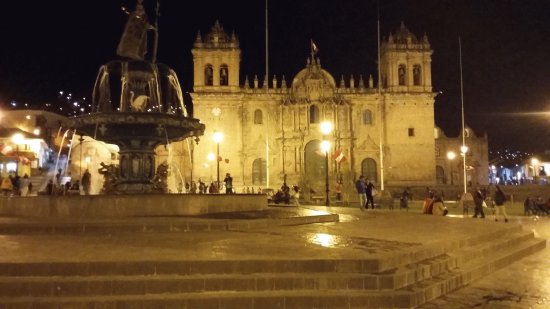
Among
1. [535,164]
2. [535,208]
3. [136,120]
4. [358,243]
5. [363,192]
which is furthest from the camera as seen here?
[535,164]

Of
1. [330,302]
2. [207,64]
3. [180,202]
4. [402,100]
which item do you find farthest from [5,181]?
[402,100]

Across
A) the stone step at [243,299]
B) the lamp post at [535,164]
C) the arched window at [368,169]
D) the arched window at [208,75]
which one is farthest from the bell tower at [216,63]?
the stone step at [243,299]

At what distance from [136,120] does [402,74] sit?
3983 centimetres

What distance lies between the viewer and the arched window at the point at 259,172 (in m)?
47.9

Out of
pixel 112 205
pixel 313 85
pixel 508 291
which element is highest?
pixel 313 85

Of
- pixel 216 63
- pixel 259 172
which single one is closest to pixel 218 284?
pixel 259 172

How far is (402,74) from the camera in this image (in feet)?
165

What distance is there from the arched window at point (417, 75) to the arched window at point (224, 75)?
17.9 metres

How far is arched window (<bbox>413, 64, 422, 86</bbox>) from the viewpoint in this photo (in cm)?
4987

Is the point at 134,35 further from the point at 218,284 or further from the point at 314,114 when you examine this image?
the point at 314,114

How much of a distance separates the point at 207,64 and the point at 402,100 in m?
18.7

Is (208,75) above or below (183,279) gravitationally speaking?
above

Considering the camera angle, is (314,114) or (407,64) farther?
(407,64)

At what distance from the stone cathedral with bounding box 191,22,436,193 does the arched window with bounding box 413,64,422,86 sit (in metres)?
0.21
